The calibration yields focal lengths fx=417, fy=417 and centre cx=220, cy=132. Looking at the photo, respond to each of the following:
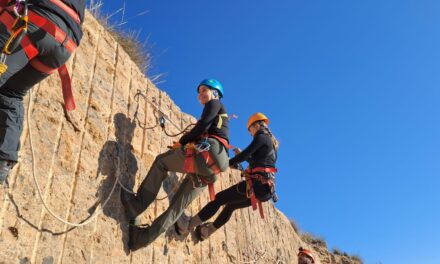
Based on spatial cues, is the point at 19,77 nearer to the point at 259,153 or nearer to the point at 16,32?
the point at 16,32

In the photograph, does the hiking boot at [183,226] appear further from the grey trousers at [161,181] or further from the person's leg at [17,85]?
the person's leg at [17,85]

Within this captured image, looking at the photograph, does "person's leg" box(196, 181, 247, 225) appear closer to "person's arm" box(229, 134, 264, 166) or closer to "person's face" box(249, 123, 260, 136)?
"person's arm" box(229, 134, 264, 166)

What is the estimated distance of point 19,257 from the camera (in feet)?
10.7

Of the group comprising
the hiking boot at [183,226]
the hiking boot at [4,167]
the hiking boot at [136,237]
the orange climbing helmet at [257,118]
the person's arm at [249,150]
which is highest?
the orange climbing helmet at [257,118]

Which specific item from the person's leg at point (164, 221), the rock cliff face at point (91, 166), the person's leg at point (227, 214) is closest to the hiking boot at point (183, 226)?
the rock cliff face at point (91, 166)

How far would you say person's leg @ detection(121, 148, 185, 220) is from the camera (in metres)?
4.78

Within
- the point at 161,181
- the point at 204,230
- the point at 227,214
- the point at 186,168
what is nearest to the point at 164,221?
the point at 161,181

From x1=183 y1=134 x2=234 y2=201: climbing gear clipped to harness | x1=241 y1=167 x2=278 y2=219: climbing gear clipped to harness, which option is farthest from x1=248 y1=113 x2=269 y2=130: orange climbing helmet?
x1=183 y1=134 x2=234 y2=201: climbing gear clipped to harness

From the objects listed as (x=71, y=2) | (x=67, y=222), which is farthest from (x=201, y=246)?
(x=71, y=2)

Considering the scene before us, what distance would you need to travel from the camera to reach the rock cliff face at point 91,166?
350 cm

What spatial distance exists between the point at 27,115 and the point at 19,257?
123 centimetres

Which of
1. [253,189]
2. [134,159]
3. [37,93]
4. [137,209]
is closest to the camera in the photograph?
[37,93]

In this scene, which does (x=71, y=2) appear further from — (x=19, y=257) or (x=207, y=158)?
(x=207, y=158)

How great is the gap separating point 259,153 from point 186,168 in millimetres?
1682
